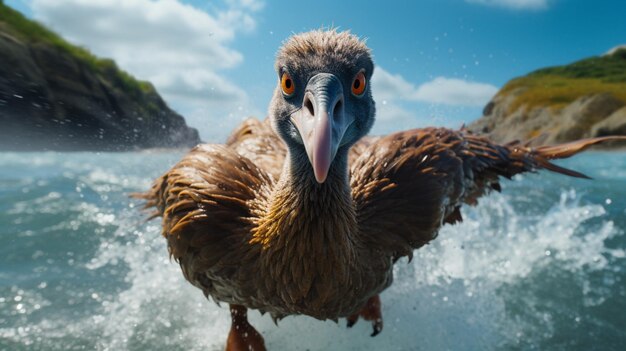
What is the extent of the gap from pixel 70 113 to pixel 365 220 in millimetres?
18935

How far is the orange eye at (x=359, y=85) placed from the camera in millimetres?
2402

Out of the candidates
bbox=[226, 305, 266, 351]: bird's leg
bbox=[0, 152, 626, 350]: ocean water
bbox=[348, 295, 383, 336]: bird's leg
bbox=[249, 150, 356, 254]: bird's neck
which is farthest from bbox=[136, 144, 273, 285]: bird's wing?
bbox=[348, 295, 383, 336]: bird's leg

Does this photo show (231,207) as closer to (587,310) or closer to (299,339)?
(299,339)

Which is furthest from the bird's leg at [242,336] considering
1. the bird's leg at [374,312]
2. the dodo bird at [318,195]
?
the bird's leg at [374,312]

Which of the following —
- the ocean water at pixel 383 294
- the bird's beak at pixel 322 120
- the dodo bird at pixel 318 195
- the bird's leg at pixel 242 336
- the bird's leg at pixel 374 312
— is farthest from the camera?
the ocean water at pixel 383 294

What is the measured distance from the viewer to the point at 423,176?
11.1ft

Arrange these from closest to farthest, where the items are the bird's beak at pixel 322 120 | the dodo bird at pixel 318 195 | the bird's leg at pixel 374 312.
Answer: the bird's beak at pixel 322 120 < the dodo bird at pixel 318 195 < the bird's leg at pixel 374 312

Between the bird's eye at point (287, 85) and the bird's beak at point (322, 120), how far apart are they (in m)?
0.12

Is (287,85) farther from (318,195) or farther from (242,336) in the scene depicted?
(242,336)

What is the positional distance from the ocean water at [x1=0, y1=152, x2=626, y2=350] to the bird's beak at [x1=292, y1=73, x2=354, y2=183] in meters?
2.62

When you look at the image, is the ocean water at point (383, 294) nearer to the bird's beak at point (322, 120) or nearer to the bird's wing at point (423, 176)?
the bird's wing at point (423, 176)

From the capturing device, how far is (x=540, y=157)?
407 cm

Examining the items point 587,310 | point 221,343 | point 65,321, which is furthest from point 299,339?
point 587,310

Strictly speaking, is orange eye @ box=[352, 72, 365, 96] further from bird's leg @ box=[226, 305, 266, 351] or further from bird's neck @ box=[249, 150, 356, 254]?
bird's leg @ box=[226, 305, 266, 351]
